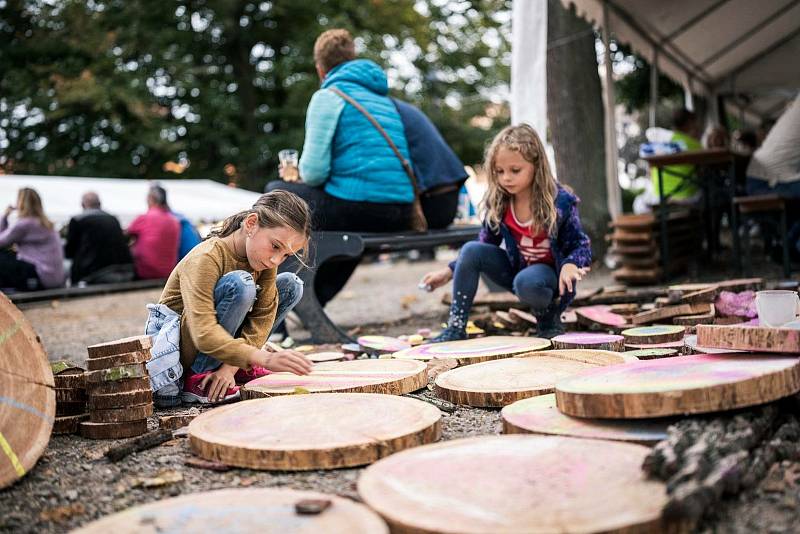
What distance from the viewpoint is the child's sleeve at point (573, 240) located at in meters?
3.95

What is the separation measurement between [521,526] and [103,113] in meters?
19.0

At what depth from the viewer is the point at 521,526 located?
1512 millimetres

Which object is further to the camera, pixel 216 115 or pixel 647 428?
pixel 216 115

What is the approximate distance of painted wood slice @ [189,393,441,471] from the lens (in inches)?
82.6

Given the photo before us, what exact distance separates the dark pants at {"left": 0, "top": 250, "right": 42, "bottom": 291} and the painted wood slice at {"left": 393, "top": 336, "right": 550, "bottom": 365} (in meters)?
7.06

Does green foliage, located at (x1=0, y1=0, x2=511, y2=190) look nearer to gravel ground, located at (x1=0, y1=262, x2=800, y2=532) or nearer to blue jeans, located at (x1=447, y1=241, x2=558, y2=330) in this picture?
blue jeans, located at (x1=447, y1=241, x2=558, y2=330)

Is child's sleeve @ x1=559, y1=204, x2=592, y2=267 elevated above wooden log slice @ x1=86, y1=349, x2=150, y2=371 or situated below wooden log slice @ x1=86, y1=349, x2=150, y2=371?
above

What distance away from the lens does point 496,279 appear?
169 inches

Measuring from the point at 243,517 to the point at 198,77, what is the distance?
61.6 ft

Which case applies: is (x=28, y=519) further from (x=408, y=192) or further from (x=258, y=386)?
(x=408, y=192)

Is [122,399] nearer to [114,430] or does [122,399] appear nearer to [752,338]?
[114,430]

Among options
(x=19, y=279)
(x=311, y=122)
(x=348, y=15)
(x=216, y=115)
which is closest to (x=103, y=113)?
(x=216, y=115)

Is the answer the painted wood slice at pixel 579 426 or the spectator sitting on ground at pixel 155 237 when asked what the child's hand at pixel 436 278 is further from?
the spectator sitting on ground at pixel 155 237

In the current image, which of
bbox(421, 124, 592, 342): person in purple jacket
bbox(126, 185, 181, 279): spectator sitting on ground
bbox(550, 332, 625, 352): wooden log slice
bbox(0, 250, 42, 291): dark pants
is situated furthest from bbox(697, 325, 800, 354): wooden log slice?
bbox(0, 250, 42, 291): dark pants
